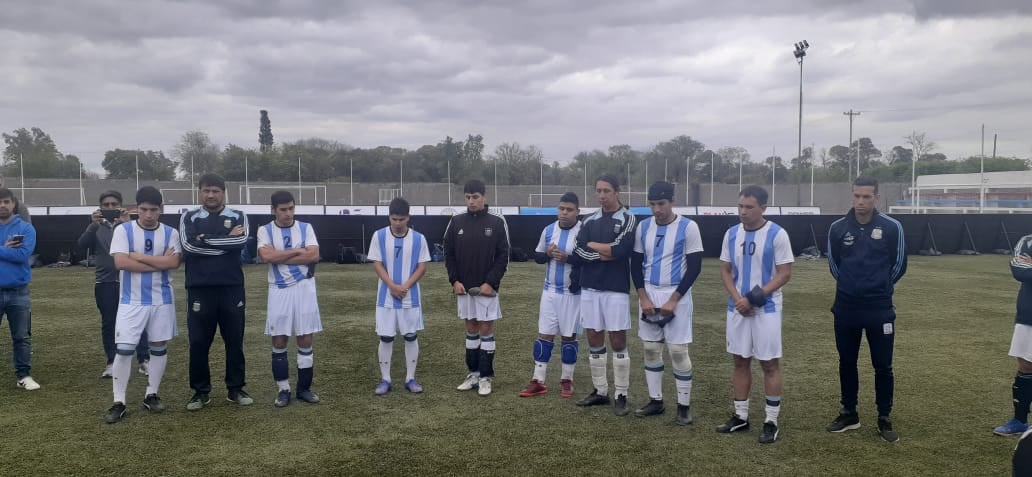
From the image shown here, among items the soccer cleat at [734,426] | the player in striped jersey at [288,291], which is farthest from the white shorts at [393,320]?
the soccer cleat at [734,426]

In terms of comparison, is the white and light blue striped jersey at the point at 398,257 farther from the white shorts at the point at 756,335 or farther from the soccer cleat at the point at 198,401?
the white shorts at the point at 756,335

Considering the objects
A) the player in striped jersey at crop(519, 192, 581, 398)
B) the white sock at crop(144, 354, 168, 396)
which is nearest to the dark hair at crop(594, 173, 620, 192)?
the player in striped jersey at crop(519, 192, 581, 398)

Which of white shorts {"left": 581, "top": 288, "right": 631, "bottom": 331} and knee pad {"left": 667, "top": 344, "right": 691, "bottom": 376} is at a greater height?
white shorts {"left": 581, "top": 288, "right": 631, "bottom": 331}

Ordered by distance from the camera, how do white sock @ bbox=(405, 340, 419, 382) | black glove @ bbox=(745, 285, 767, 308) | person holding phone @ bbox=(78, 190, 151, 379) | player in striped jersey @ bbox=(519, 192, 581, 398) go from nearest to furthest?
1. black glove @ bbox=(745, 285, 767, 308)
2. player in striped jersey @ bbox=(519, 192, 581, 398)
3. white sock @ bbox=(405, 340, 419, 382)
4. person holding phone @ bbox=(78, 190, 151, 379)

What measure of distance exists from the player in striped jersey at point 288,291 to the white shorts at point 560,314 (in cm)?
189

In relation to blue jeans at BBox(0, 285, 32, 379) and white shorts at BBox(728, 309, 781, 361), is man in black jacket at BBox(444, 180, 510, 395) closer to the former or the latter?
white shorts at BBox(728, 309, 781, 361)

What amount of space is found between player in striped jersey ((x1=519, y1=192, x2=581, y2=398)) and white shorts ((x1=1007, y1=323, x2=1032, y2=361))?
124 inches

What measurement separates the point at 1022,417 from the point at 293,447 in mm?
4993

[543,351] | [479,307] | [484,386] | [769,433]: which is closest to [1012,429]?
[769,433]

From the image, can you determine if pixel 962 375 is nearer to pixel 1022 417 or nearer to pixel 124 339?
pixel 1022 417

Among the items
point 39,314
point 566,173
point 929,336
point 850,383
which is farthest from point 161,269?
point 566,173

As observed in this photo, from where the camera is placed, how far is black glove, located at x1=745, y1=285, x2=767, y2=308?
422 centimetres

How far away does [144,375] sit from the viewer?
5934mm

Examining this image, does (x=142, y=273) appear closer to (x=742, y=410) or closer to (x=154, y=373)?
(x=154, y=373)
